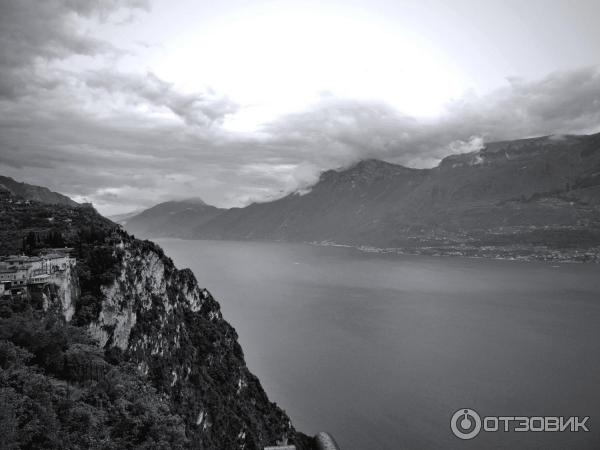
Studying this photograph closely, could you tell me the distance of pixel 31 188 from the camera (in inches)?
3829

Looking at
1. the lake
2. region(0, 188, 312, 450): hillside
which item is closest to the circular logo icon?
the lake

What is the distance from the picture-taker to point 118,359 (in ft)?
86.3

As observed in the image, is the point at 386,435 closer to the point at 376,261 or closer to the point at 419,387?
the point at 419,387

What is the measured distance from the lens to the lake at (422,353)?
142 ft

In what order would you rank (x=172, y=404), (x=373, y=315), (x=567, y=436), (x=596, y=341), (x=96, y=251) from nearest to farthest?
(x=172, y=404)
(x=96, y=251)
(x=567, y=436)
(x=596, y=341)
(x=373, y=315)

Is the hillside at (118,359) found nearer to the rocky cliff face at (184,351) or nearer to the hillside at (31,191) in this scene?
the rocky cliff face at (184,351)

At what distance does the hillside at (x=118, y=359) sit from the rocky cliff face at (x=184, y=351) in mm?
117

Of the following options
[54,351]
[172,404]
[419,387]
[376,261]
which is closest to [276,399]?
[419,387]

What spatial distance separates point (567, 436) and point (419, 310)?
56.8 m

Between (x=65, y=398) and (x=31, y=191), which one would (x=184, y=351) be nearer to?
(x=65, y=398)

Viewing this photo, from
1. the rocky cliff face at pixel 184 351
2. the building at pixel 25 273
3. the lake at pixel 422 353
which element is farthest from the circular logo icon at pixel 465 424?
the building at pixel 25 273

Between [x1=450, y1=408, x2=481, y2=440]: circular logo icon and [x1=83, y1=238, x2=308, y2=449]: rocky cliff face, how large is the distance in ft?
50.2

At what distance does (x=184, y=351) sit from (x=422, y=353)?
43268 mm

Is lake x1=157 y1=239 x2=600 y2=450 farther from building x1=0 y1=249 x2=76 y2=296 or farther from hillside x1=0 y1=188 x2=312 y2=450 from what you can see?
building x1=0 y1=249 x2=76 y2=296
